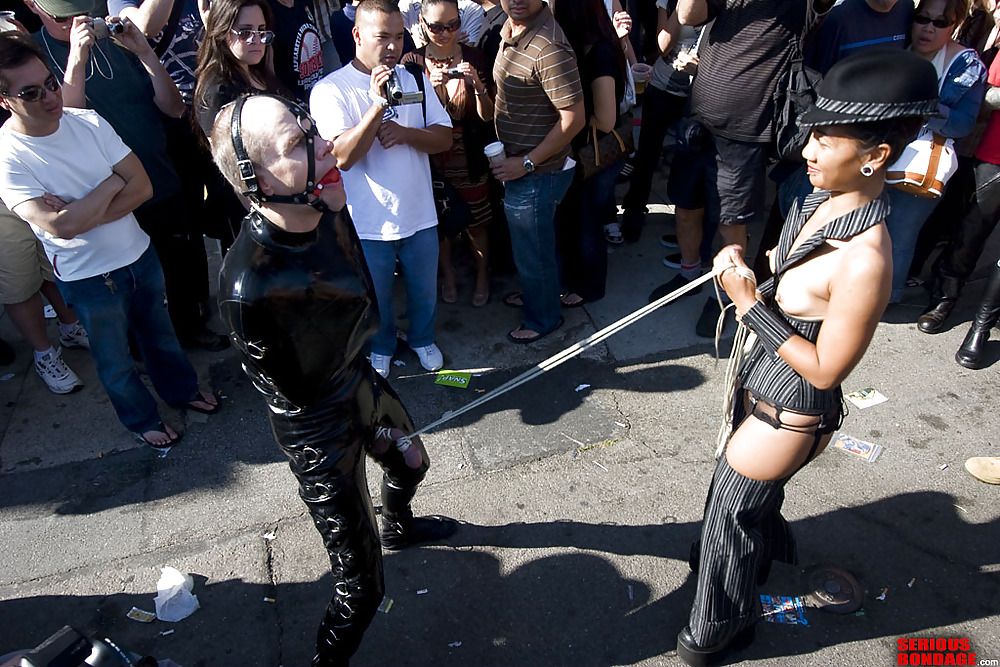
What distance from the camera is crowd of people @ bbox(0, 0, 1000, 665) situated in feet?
7.18

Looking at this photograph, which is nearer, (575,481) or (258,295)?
(258,295)

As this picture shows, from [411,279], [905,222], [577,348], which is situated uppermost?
[577,348]

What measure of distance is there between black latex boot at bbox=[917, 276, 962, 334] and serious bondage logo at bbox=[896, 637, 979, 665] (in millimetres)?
2363

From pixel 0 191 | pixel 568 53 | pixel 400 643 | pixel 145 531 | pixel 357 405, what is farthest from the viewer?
pixel 568 53

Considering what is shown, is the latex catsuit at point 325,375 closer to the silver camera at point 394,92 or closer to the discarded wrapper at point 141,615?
the discarded wrapper at point 141,615

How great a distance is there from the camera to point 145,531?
141 inches

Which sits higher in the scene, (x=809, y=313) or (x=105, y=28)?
(x=105, y=28)

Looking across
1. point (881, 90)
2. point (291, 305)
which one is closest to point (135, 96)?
point (291, 305)

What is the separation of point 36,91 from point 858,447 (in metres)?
4.24

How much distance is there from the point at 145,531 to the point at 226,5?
2.63 metres

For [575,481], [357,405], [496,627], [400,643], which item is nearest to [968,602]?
[575,481]

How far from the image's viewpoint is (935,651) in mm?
2945

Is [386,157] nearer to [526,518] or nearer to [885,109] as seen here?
[526,518]

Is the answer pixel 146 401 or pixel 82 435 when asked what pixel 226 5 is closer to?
pixel 146 401
